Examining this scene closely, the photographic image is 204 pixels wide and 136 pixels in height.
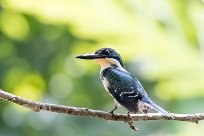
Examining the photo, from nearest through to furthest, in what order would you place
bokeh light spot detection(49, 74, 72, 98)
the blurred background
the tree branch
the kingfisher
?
the tree branch
the kingfisher
the blurred background
bokeh light spot detection(49, 74, 72, 98)

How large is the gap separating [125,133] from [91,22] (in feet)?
12.9

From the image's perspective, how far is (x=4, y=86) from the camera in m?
6.08

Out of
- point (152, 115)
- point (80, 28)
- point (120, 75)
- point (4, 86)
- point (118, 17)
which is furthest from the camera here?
point (4, 86)

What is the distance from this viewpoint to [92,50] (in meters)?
4.13

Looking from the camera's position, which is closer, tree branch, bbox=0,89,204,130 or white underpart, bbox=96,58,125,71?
tree branch, bbox=0,89,204,130

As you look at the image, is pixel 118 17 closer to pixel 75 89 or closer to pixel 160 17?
pixel 160 17

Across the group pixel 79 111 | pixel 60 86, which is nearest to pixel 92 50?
pixel 79 111

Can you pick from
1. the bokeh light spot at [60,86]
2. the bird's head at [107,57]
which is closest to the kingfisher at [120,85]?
the bird's head at [107,57]

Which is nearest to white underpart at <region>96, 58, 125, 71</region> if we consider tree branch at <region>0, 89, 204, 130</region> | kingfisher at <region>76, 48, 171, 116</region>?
kingfisher at <region>76, 48, 171, 116</region>

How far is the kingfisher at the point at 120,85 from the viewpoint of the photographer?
2.13m

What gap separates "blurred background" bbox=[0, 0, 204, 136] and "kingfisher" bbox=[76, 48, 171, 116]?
0.29m

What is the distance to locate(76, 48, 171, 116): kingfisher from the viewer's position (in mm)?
2129

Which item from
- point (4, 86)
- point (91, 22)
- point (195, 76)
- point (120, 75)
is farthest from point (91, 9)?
point (4, 86)

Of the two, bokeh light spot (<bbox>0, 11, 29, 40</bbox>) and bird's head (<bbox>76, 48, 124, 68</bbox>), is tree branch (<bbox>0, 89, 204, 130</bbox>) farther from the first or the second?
bokeh light spot (<bbox>0, 11, 29, 40</bbox>)
